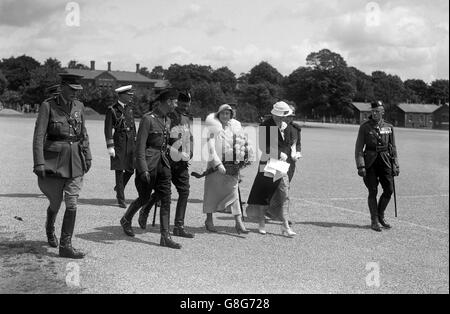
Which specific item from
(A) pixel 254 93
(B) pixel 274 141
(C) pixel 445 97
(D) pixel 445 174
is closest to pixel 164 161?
(B) pixel 274 141

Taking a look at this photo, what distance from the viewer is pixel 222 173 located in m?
7.92

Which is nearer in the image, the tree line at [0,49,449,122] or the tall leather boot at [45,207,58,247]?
the tall leather boot at [45,207,58,247]

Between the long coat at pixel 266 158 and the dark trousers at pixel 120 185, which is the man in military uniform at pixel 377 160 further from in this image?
the dark trousers at pixel 120 185

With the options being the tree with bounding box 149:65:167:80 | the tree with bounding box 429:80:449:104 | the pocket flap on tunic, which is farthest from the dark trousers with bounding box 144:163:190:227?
the tree with bounding box 149:65:167:80

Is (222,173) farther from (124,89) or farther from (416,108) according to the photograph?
(416,108)

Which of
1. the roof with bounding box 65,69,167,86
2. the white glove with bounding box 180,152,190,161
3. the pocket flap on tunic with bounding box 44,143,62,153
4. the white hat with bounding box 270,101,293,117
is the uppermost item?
the roof with bounding box 65,69,167,86

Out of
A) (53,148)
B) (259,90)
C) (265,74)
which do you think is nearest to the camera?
(53,148)

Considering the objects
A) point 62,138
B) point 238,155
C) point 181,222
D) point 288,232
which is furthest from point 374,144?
point 62,138

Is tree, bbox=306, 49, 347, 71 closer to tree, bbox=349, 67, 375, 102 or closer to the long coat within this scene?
tree, bbox=349, 67, 375, 102

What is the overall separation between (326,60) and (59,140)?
87844 mm

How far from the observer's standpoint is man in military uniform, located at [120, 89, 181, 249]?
6.99 m

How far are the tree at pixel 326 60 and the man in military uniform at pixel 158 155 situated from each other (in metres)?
85.8
